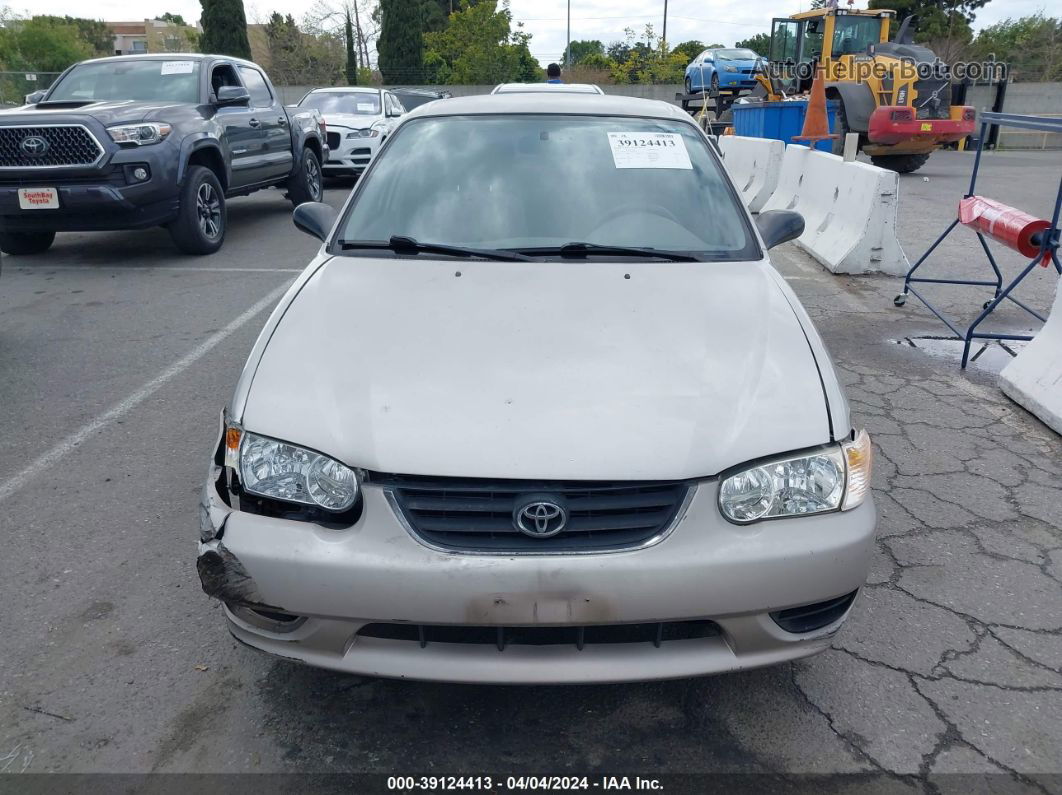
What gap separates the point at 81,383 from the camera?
5023 millimetres

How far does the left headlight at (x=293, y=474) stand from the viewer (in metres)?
2.09

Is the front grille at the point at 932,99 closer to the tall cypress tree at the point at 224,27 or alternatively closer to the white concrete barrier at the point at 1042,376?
the white concrete barrier at the point at 1042,376

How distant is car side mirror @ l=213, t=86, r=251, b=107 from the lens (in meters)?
8.55

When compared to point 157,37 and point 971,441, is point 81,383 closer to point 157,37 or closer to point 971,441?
point 971,441

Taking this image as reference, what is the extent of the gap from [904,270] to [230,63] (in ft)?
24.7

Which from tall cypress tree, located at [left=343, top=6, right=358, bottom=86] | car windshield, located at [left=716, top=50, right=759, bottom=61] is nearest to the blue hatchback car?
car windshield, located at [left=716, top=50, right=759, bottom=61]

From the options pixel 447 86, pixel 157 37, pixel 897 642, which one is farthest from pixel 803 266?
pixel 157 37

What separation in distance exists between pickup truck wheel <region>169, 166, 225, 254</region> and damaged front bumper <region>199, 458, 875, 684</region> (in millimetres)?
6820

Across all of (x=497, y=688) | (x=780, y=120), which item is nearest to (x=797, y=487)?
(x=497, y=688)

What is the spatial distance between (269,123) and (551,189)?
780 cm

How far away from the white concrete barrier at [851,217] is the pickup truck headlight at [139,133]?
636cm

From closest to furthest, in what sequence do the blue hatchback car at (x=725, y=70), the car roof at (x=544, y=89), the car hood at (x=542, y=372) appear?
the car hood at (x=542, y=372) → the car roof at (x=544, y=89) → the blue hatchback car at (x=725, y=70)

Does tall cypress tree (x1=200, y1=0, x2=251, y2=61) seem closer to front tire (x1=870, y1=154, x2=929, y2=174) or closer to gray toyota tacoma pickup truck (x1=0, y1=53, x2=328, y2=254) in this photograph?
front tire (x1=870, y1=154, x2=929, y2=174)

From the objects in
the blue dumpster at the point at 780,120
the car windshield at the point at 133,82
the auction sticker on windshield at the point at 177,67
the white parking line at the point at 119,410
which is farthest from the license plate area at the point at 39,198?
the blue dumpster at the point at 780,120
